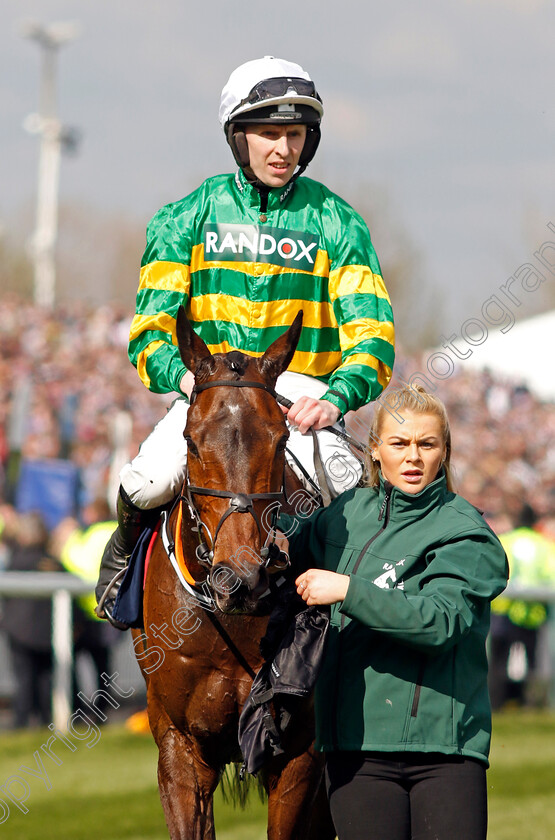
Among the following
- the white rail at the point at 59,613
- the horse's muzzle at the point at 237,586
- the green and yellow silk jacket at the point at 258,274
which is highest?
the green and yellow silk jacket at the point at 258,274

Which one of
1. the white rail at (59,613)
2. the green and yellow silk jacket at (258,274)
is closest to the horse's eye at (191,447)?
the green and yellow silk jacket at (258,274)

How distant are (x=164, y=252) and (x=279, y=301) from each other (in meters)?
0.44

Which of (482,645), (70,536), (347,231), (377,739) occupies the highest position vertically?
(347,231)

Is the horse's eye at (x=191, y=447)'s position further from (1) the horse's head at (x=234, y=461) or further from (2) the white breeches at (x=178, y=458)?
(2) the white breeches at (x=178, y=458)

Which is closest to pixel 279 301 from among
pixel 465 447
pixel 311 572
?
pixel 311 572

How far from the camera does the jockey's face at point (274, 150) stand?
394cm

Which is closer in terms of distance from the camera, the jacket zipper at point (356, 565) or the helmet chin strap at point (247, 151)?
the jacket zipper at point (356, 565)

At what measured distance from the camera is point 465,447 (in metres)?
14.6

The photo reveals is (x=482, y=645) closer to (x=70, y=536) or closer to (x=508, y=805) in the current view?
(x=508, y=805)

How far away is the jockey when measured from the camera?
3895 millimetres

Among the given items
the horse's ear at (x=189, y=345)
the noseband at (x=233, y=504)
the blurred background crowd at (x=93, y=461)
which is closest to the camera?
the noseband at (x=233, y=504)

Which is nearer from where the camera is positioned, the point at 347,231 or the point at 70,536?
the point at 347,231

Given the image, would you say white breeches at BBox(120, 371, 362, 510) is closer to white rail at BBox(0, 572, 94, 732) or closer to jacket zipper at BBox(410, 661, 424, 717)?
jacket zipper at BBox(410, 661, 424, 717)

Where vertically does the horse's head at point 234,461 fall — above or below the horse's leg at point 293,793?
above
